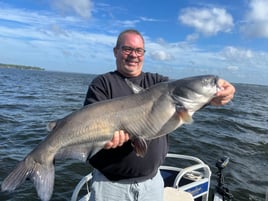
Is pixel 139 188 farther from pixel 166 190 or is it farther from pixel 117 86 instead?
pixel 166 190

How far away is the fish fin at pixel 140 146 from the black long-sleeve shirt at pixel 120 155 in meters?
0.18

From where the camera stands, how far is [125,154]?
12.9 feet

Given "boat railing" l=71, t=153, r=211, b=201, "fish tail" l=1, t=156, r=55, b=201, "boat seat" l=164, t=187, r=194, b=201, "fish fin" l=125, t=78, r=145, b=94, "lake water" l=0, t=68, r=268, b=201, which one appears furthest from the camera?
"lake water" l=0, t=68, r=268, b=201

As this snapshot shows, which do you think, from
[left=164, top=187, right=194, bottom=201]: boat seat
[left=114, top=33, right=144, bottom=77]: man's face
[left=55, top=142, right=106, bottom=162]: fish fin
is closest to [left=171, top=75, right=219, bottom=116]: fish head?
[left=114, top=33, right=144, bottom=77]: man's face

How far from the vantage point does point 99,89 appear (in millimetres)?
4078

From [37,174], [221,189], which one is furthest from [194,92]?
[221,189]

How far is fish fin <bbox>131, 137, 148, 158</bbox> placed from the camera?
12.2ft

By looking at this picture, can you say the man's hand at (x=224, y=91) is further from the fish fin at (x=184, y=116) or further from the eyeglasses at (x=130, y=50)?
the eyeglasses at (x=130, y=50)

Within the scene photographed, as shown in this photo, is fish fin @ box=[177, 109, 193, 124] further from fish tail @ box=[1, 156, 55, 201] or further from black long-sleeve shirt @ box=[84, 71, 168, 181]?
fish tail @ box=[1, 156, 55, 201]

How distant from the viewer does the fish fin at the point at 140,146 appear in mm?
3708

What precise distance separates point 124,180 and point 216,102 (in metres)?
1.54

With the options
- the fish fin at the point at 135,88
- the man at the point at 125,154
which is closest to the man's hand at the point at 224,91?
the man at the point at 125,154

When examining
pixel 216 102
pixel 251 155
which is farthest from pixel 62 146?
pixel 251 155

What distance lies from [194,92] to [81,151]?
1.55m
